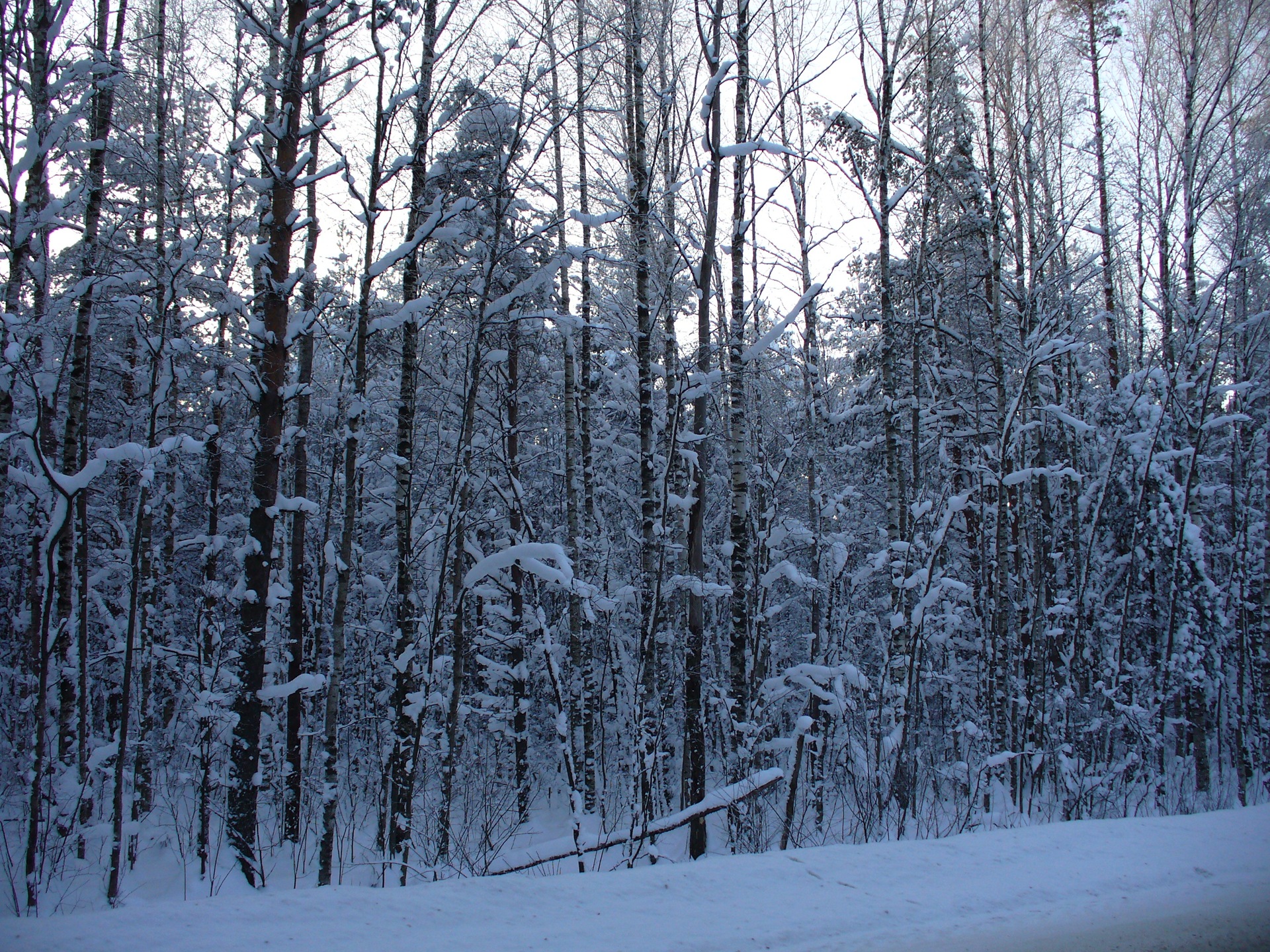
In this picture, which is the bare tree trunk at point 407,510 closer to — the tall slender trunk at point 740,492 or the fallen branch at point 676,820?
the fallen branch at point 676,820

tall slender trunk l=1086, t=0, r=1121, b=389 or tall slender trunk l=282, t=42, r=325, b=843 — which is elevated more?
→ tall slender trunk l=1086, t=0, r=1121, b=389

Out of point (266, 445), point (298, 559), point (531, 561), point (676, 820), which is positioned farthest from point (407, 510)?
point (298, 559)

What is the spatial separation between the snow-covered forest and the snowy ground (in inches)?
55.6

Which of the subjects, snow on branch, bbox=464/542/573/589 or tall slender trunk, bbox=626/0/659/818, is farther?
tall slender trunk, bbox=626/0/659/818

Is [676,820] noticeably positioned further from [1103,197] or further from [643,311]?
[1103,197]

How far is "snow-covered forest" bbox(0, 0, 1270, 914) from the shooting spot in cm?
654

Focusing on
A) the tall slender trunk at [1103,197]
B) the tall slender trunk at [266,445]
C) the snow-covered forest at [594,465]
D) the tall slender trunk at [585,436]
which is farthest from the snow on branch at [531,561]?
the tall slender trunk at [1103,197]

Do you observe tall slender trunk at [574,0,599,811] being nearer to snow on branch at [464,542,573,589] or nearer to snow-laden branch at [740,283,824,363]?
snow-laden branch at [740,283,824,363]

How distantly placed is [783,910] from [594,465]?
11786mm

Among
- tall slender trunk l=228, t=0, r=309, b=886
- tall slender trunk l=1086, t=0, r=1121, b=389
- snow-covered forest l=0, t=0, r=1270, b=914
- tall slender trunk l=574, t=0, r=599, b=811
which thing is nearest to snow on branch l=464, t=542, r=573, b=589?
snow-covered forest l=0, t=0, r=1270, b=914

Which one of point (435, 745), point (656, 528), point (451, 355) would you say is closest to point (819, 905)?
point (656, 528)

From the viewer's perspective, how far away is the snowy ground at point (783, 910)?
8.29 feet

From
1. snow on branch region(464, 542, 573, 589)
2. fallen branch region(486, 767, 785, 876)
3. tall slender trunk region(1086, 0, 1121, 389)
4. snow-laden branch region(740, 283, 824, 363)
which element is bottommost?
fallen branch region(486, 767, 785, 876)

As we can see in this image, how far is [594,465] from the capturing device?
569 inches
